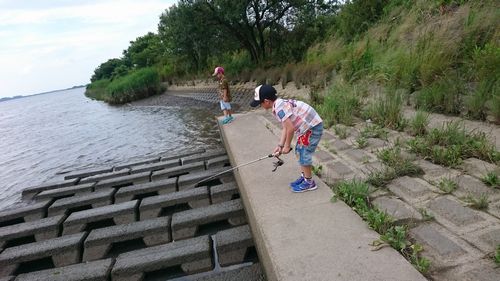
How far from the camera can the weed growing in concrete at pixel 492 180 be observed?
3150 mm

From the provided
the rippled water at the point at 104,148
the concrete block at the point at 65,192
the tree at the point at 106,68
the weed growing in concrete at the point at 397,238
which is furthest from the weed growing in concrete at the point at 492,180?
the tree at the point at 106,68

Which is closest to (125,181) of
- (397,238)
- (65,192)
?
(65,192)

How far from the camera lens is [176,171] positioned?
6.34 meters

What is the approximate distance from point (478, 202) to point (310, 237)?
1475 mm

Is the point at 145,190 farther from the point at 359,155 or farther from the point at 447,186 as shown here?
the point at 447,186

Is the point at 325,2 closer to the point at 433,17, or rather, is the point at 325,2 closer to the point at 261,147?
the point at 433,17

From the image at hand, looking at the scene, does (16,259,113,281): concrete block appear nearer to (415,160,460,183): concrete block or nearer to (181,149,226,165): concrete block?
(181,149,226,165): concrete block

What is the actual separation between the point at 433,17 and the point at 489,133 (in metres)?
5.31

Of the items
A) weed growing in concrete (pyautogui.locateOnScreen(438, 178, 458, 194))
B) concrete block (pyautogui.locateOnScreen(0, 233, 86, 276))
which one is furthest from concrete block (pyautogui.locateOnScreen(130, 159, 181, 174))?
weed growing in concrete (pyautogui.locateOnScreen(438, 178, 458, 194))

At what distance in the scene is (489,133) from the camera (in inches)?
166

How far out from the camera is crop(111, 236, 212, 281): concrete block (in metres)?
3.51

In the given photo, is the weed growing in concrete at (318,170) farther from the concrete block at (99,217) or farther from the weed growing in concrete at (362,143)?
the concrete block at (99,217)

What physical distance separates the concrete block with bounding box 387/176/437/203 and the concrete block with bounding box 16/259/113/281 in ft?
10.2

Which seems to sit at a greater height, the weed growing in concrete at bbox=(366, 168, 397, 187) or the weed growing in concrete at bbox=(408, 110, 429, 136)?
the weed growing in concrete at bbox=(408, 110, 429, 136)
